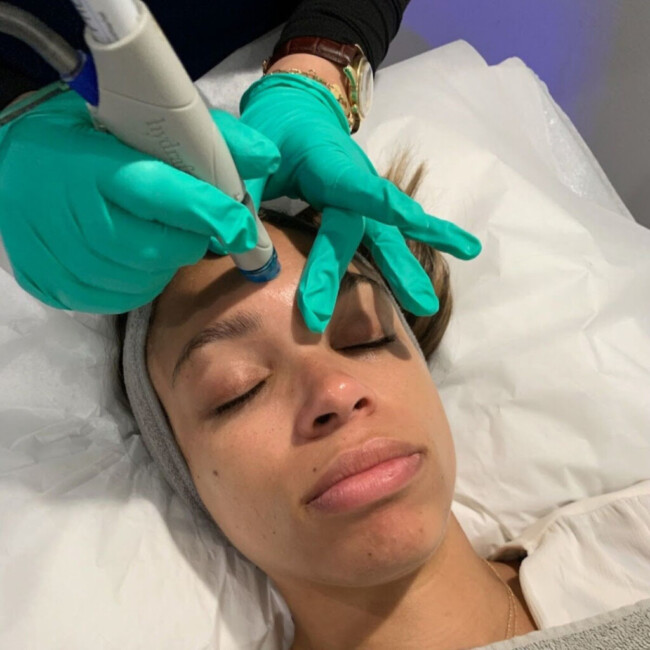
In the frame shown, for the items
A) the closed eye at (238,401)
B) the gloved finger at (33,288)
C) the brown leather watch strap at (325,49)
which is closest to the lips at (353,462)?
the closed eye at (238,401)

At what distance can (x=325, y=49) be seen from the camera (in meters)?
0.96

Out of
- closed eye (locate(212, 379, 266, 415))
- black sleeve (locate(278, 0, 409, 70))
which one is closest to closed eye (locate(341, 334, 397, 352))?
closed eye (locate(212, 379, 266, 415))

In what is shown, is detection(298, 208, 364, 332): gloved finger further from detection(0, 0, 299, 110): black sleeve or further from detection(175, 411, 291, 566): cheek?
detection(0, 0, 299, 110): black sleeve

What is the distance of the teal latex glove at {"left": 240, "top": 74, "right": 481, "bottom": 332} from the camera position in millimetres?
732

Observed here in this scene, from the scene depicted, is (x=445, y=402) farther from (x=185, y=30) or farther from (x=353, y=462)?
(x=185, y=30)

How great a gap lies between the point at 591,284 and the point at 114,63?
86 centimetres

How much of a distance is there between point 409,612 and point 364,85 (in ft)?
2.42

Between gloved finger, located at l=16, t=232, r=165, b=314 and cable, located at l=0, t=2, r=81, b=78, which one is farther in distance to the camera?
gloved finger, located at l=16, t=232, r=165, b=314

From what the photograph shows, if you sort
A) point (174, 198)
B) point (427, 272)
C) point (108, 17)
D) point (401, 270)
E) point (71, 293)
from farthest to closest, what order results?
1. point (427, 272)
2. point (401, 270)
3. point (71, 293)
4. point (174, 198)
5. point (108, 17)

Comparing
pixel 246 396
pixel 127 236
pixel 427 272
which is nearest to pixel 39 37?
pixel 127 236

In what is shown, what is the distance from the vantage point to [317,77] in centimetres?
92

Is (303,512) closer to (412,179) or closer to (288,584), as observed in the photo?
(288,584)

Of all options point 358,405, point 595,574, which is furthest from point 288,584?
point 595,574

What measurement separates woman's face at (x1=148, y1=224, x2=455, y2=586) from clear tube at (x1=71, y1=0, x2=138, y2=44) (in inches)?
13.0
